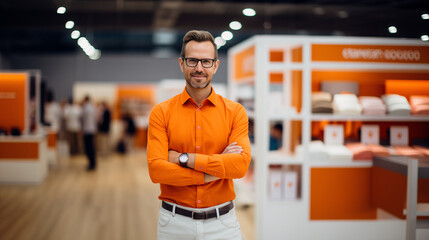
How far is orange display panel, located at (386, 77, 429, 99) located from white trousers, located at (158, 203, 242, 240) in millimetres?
2732

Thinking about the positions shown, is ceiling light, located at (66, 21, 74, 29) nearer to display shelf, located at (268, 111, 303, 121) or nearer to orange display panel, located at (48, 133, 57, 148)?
Result: display shelf, located at (268, 111, 303, 121)

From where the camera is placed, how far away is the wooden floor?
4859 mm

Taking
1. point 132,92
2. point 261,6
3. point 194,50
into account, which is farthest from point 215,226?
point 132,92

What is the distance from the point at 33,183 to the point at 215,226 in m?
6.66

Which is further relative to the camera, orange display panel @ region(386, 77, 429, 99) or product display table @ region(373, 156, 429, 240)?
orange display panel @ region(386, 77, 429, 99)

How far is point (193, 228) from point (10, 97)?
2.70 meters

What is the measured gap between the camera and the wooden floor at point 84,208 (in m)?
4.86

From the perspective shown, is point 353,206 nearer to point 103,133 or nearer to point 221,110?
point 221,110

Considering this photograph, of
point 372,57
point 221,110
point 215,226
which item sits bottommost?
point 215,226

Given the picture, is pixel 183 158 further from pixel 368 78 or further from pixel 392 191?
pixel 368 78

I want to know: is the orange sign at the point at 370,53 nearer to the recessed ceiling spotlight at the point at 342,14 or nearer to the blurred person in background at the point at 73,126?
the recessed ceiling spotlight at the point at 342,14

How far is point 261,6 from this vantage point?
9633mm

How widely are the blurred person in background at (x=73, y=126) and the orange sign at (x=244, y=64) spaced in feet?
24.0

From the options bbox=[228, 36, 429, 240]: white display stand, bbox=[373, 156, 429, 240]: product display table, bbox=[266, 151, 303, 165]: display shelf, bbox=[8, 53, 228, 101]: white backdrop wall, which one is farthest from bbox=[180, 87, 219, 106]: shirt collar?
bbox=[8, 53, 228, 101]: white backdrop wall
